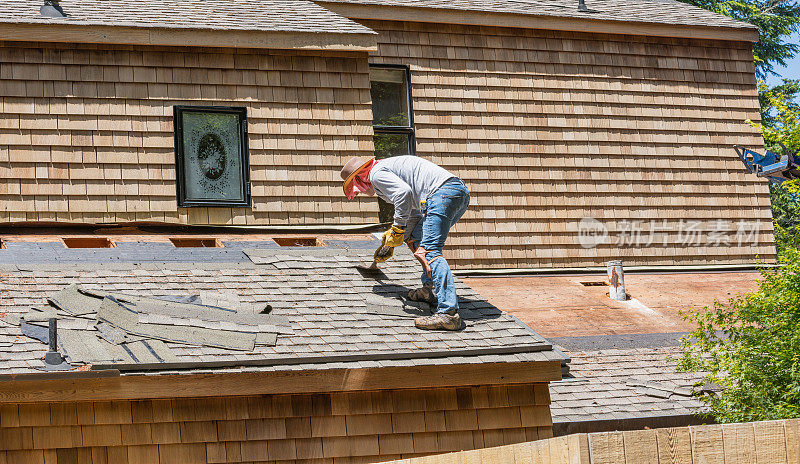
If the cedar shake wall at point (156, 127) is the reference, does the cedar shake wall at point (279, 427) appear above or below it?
below

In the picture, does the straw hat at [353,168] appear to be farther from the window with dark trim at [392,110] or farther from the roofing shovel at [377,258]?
the window with dark trim at [392,110]

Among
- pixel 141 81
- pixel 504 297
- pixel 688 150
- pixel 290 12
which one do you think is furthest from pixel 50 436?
pixel 688 150

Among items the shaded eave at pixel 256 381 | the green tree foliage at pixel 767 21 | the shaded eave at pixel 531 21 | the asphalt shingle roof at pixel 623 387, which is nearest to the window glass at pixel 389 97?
the shaded eave at pixel 531 21

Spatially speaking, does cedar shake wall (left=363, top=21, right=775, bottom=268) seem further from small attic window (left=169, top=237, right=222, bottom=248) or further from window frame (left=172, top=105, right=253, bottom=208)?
small attic window (left=169, top=237, right=222, bottom=248)

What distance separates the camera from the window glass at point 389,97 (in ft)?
40.7

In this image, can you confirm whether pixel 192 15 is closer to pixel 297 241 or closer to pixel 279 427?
pixel 297 241

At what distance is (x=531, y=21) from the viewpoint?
1307 cm

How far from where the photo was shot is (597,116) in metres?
13.3

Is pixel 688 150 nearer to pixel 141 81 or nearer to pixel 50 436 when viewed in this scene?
pixel 141 81

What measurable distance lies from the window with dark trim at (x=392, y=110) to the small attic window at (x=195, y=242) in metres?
3.19

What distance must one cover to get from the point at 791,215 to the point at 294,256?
20.7 metres

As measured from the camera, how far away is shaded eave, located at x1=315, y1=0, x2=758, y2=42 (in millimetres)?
12484

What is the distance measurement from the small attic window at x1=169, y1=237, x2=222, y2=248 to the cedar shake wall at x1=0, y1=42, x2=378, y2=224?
2.32ft

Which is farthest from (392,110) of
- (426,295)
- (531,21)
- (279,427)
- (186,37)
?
(279,427)
